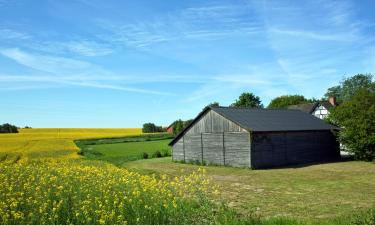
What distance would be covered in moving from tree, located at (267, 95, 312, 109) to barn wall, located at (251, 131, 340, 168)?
57.9 m

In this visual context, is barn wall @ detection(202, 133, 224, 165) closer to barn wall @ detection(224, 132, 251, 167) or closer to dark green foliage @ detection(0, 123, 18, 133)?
barn wall @ detection(224, 132, 251, 167)

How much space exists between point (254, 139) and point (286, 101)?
68734 millimetres

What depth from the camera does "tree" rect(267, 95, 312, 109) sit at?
9775 centimetres

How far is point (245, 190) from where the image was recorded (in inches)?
808

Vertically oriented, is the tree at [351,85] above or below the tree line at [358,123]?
above

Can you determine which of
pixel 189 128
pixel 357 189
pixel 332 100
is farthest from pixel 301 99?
pixel 357 189

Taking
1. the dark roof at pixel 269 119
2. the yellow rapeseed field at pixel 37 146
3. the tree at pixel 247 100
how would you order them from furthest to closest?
the tree at pixel 247 100, the yellow rapeseed field at pixel 37 146, the dark roof at pixel 269 119

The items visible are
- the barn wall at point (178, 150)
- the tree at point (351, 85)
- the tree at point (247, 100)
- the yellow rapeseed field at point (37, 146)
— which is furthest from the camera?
the tree at point (351, 85)

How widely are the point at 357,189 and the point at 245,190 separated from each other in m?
5.12

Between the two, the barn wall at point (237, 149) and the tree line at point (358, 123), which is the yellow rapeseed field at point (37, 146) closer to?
the barn wall at point (237, 149)

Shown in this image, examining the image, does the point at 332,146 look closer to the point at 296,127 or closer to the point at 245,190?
the point at 296,127

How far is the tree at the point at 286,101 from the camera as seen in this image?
321 feet

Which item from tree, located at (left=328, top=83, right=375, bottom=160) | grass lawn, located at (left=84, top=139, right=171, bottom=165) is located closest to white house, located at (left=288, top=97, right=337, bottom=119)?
grass lawn, located at (left=84, top=139, right=171, bottom=165)

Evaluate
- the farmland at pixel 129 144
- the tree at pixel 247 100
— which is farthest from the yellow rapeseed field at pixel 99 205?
the tree at pixel 247 100
